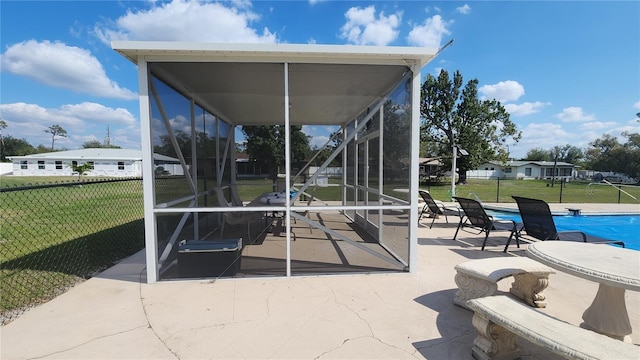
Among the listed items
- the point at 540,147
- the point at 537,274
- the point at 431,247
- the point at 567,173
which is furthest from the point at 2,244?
the point at 540,147

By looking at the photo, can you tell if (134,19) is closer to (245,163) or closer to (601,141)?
(245,163)

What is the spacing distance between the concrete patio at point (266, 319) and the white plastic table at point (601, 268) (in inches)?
10.9

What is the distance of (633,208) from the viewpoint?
889cm

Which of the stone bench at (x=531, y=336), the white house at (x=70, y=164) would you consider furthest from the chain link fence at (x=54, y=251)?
the white house at (x=70, y=164)

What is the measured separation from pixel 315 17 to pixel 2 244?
7.86 m

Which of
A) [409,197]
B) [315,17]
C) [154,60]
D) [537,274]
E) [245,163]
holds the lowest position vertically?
[537,274]

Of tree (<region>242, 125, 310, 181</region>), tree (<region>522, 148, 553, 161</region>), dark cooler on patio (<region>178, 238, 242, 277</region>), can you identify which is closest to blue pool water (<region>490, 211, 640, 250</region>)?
tree (<region>242, 125, 310, 181</region>)

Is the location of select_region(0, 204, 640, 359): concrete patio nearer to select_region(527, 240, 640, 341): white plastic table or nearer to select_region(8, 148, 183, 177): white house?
select_region(527, 240, 640, 341): white plastic table

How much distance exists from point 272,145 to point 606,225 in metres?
9.07

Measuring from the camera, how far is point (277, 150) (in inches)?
246

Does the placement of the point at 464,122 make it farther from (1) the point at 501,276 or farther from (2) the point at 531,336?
(2) the point at 531,336

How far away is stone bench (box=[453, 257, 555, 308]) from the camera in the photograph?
2504 mm

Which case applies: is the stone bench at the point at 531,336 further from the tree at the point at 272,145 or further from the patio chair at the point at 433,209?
the patio chair at the point at 433,209

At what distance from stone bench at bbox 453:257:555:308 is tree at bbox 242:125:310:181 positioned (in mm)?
3934
